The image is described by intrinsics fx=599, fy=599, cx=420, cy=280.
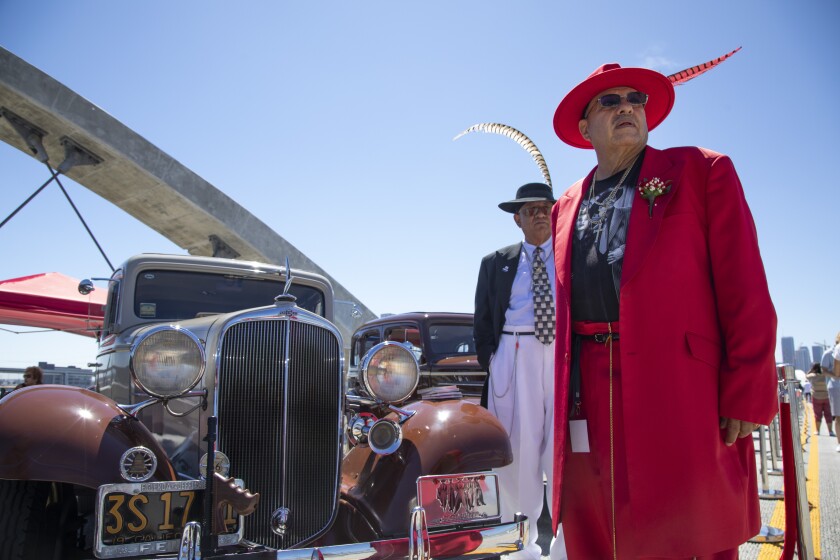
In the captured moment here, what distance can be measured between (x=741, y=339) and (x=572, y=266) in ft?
1.95

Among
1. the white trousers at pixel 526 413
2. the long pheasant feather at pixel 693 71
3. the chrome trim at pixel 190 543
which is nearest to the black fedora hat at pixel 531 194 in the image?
the white trousers at pixel 526 413

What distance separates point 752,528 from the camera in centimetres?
169

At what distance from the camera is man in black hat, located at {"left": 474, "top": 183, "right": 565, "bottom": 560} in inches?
138

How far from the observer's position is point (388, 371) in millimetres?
2961

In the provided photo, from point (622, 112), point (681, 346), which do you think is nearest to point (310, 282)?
point (622, 112)

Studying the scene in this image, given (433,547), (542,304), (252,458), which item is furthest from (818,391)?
(252,458)

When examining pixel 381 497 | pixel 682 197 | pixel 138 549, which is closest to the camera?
pixel 682 197

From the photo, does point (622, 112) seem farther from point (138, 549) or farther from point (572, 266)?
point (138, 549)

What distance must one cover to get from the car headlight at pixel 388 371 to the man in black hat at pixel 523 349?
0.93 m

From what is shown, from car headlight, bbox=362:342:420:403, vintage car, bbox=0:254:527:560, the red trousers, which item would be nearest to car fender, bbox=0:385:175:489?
vintage car, bbox=0:254:527:560

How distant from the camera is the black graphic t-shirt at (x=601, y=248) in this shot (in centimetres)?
190

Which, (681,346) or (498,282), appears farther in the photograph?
(498,282)

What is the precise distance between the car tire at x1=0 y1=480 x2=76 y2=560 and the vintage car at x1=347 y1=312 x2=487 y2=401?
3.59 meters

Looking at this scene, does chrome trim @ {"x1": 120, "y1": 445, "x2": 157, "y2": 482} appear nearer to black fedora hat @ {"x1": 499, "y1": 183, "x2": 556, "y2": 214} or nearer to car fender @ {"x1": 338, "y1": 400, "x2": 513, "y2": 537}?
car fender @ {"x1": 338, "y1": 400, "x2": 513, "y2": 537}
